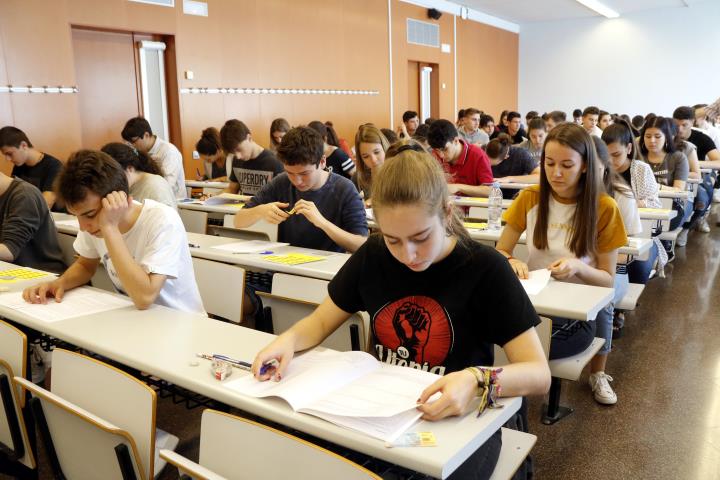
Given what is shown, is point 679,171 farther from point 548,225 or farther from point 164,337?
point 164,337

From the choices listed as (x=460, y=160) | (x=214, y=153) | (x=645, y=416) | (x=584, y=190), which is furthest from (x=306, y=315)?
(x=214, y=153)

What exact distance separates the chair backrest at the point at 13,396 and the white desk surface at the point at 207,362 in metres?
0.14

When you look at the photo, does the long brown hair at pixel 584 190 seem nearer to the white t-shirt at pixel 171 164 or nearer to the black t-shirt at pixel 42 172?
the white t-shirt at pixel 171 164

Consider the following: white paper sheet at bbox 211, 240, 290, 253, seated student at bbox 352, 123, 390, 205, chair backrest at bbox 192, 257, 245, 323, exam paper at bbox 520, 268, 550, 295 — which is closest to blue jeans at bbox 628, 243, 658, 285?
exam paper at bbox 520, 268, 550, 295

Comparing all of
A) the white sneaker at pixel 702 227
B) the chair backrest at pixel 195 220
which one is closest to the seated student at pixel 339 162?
the chair backrest at pixel 195 220

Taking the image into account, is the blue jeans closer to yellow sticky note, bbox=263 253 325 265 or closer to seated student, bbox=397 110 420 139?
yellow sticky note, bbox=263 253 325 265

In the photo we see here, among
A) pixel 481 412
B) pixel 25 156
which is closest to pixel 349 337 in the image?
pixel 481 412

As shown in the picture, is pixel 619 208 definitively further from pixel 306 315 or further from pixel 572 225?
pixel 306 315

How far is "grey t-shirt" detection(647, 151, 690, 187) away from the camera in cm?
488

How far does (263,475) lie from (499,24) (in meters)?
14.9

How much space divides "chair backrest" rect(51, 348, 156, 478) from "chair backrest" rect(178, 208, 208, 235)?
8.85ft

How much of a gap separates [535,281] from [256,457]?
1.43 m

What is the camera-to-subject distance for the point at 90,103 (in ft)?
21.5

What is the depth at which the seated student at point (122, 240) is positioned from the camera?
2.01m
